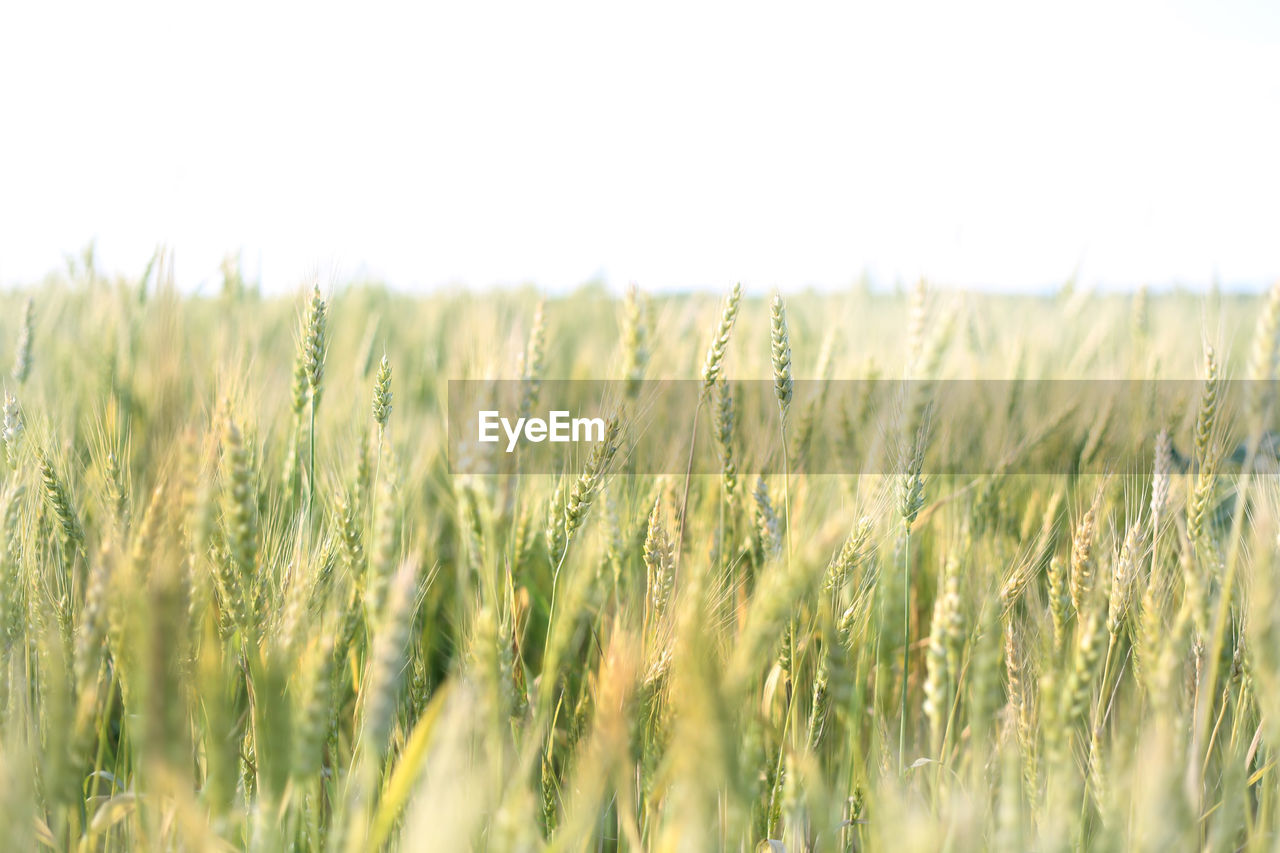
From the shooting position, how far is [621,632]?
1.17m

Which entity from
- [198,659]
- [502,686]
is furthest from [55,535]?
[502,686]

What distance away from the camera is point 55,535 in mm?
1365

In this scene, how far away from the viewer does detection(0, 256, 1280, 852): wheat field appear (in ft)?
2.51

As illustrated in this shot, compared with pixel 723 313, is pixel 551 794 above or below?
below

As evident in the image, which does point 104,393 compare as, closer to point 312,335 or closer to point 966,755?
point 312,335

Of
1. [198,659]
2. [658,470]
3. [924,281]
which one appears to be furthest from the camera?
[658,470]

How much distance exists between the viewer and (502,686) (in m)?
1.01

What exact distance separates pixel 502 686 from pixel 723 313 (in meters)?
0.77

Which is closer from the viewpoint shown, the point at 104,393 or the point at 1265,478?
the point at 1265,478

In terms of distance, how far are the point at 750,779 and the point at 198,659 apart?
2.62 ft

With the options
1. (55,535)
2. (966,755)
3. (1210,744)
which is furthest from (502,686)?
(1210,744)

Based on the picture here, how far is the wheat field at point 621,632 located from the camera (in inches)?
30.1

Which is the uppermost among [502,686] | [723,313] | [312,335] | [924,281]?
[924,281]

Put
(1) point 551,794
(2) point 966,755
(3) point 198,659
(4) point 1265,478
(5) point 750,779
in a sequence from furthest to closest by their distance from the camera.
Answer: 1. (4) point 1265,478
2. (2) point 966,755
3. (1) point 551,794
4. (3) point 198,659
5. (5) point 750,779
